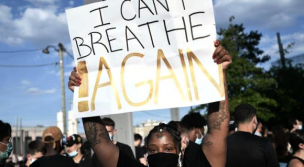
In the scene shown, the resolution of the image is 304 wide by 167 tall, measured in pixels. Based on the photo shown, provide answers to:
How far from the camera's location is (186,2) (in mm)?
2541

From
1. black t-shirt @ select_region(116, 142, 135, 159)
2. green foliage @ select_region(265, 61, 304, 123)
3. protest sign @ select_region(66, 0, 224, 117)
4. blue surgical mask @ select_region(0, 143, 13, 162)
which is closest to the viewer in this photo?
protest sign @ select_region(66, 0, 224, 117)

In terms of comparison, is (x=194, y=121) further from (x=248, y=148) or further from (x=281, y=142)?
(x=281, y=142)

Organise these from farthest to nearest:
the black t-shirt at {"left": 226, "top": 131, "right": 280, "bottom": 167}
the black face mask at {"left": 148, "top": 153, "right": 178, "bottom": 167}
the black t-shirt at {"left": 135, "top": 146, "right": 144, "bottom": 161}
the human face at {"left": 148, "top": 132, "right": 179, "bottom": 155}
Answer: the black t-shirt at {"left": 135, "top": 146, "right": 144, "bottom": 161}, the black t-shirt at {"left": 226, "top": 131, "right": 280, "bottom": 167}, the human face at {"left": 148, "top": 132, "right": 179, "bottom": 155}, the black face mask at {"left": 148, "top": 153, "right": 178, "bottom": 167}

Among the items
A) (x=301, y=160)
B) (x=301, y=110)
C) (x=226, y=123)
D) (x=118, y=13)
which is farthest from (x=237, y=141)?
(x=301, y=110)

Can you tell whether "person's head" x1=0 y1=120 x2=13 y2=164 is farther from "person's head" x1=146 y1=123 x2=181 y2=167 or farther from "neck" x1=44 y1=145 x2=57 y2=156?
"person's head" x1=146 y1=123 x2=181 y2=167

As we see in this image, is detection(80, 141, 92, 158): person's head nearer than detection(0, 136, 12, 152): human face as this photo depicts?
No

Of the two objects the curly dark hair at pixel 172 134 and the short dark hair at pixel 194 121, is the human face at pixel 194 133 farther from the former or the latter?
the curly dark hair at pixel 172 134

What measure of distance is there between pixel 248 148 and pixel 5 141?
9.04 feet

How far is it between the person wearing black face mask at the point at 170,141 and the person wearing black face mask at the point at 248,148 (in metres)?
1.51

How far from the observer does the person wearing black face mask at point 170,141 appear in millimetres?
2475

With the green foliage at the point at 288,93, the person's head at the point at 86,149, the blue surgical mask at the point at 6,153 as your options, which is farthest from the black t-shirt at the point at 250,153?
the green foliage at the point at 288,93

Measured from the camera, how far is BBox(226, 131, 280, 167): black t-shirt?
391 centimetres

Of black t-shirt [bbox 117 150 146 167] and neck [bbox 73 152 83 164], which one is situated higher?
black t-shirt [bbox 117 150 146 167]

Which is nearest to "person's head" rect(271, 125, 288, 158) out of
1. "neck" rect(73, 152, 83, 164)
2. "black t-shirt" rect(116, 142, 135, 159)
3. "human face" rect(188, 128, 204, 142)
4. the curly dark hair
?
"human face" rect(188, 128, 204, 142)
